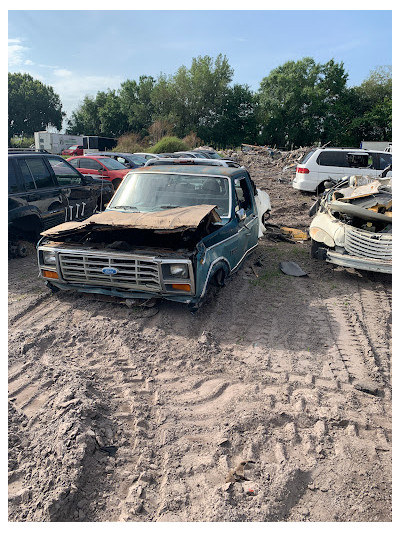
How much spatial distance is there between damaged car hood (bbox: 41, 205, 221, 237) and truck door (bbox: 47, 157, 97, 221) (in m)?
2.85

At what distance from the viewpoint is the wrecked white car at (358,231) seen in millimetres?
6523

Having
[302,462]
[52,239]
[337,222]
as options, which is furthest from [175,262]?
[337,222]

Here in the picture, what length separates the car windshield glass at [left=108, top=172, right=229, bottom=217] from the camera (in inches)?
239

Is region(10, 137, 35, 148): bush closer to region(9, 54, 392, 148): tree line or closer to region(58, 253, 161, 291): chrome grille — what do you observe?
region(9, 54, 392, 148): tree line

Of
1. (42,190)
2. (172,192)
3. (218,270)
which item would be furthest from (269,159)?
(218,270)

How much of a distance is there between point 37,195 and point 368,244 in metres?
5.87

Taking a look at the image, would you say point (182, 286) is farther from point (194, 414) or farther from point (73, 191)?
point (73, 191)

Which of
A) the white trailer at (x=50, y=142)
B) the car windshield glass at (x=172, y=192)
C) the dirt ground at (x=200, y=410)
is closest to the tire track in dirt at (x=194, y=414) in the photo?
the dirt ground at (x=200, y=410)

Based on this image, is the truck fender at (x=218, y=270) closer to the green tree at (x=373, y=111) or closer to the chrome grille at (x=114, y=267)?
the chrome grille at (x=114, y=267)

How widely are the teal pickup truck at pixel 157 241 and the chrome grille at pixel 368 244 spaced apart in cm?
172

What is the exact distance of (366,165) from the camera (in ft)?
46.6

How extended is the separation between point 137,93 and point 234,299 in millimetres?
56012

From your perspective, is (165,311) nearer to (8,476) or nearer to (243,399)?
(243,399)

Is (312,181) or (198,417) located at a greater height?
(312,181)
